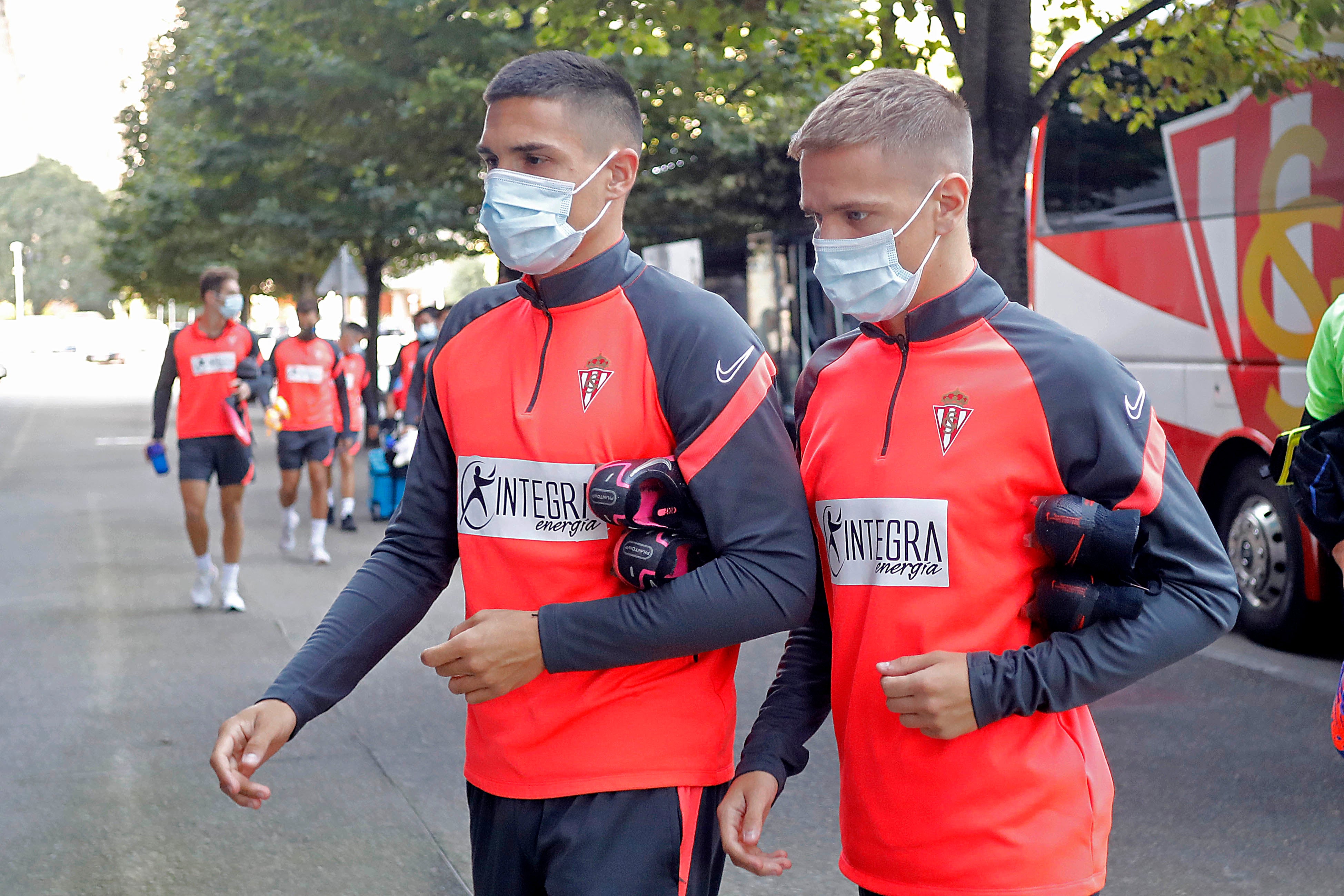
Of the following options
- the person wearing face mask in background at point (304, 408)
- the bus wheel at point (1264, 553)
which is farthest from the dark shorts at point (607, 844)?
the person wearing face mask in background at point (304, 408)

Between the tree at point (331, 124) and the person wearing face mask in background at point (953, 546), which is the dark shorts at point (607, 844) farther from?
the tree at point (331, 124)

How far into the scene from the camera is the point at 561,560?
7.46ft

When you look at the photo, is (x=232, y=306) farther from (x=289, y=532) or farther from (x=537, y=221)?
(x=537, y=221)

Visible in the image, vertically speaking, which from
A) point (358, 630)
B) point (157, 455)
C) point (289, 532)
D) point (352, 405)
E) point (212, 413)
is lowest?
point (289, 532)

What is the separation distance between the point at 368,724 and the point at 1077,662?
16.8ft

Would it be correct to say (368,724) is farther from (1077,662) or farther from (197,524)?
(1077,662)

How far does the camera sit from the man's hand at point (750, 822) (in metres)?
2.10

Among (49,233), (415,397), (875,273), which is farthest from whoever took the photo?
(49,233)

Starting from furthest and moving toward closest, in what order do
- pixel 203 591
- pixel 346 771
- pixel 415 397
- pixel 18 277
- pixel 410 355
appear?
pixel 18 277 < pixel 410 355 < pixel 415 397 < pixel 203 591 < pixel 346 771

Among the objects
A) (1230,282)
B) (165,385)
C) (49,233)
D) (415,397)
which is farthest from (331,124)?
(49,233)

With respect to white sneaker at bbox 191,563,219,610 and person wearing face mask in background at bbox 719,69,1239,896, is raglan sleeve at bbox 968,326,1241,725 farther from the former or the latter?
white sneaker at bbox 191,563,219,610

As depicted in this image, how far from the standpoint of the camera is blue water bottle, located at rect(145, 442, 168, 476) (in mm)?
10492

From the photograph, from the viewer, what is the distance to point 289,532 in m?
12.5

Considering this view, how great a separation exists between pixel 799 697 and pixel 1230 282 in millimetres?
7332
